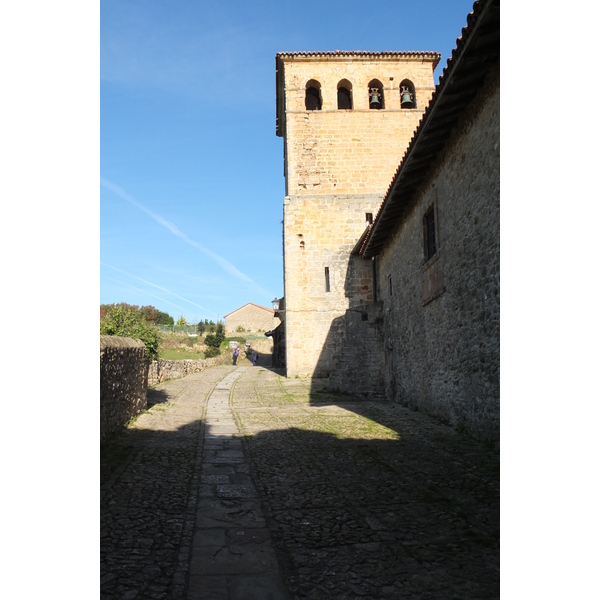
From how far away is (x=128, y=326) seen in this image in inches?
458

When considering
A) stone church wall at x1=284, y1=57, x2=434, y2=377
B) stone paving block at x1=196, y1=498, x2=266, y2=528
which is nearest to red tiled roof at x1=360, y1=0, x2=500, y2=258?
stone paving block at x1=196, y1=498, x2=266, y2=528

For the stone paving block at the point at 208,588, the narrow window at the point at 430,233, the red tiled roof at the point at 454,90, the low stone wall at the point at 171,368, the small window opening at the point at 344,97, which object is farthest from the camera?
the small window opening at the point at 344,97

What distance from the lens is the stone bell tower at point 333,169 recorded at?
65.4 ft

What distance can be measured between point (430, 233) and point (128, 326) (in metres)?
6.97

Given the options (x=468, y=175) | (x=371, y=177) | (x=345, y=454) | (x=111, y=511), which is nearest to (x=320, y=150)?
(x=371, y=177)

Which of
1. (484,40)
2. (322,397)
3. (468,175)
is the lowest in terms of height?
(322,397)

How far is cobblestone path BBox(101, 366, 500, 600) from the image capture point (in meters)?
3.06

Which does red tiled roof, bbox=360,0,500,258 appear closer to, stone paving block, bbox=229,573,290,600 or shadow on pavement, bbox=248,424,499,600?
shadow on pavement, bbox=248,424,499,600

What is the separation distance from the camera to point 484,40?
5547mm

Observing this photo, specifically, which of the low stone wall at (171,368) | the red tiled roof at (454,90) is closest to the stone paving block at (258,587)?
the red tiled roof at (454,90)

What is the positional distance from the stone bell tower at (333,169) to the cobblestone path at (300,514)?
1151 cm

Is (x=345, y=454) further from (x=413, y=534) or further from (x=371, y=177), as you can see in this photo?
(x=371, y=177)

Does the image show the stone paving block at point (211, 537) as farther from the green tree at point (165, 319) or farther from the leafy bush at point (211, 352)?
the green tree at point (165, 319)
